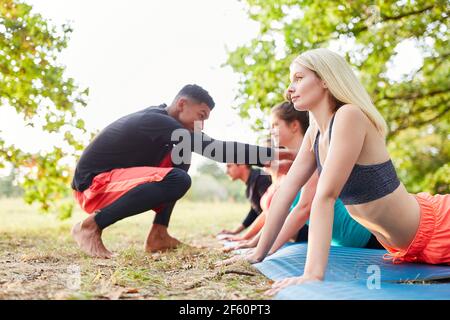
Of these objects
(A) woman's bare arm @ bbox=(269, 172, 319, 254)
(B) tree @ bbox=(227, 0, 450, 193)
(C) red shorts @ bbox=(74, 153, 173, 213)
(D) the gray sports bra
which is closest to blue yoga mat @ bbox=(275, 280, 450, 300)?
(D) the gray sports bra

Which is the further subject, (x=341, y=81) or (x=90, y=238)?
(x=90, y=238)

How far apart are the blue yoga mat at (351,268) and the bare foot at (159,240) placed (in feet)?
3.27

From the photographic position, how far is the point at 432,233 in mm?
2312

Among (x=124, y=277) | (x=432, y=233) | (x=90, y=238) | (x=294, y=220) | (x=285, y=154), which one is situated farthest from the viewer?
(x=285, y=154)

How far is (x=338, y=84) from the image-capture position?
2053mm

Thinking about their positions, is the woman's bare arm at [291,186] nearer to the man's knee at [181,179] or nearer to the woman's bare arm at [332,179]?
the woman's bare arm at [332,179]

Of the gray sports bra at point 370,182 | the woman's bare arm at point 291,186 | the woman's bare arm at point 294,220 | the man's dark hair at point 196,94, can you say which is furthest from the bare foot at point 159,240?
the gray sports bra at point 370,182

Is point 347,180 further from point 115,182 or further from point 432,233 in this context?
point 115,182

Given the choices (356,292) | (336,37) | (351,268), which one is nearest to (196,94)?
(351,268)

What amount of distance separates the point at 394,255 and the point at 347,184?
63 cm

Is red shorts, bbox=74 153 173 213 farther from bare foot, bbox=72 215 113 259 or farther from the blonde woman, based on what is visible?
the blonde woman

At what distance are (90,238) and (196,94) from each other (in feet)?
3.97
